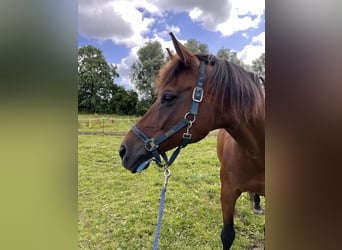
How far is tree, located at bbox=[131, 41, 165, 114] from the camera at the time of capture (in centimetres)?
99

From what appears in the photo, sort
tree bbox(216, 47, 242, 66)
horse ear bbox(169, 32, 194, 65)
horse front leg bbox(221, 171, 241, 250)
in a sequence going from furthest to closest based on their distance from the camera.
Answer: horse front leg bbox(221, 171, 241, 250) < tree bbox(216, 47, 242, 66) < horse ear bbox(169, 32, 194, 65)

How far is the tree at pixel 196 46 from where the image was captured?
96 centimetres

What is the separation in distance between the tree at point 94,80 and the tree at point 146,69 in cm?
9

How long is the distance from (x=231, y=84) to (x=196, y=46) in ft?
0.83

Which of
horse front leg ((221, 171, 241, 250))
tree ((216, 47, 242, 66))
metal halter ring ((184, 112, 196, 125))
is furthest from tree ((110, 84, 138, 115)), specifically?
horse front leg ((221, 171, 241, 250))

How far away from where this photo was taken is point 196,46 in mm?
971

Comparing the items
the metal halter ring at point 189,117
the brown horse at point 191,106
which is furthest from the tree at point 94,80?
the metal halter ring at point 189,117

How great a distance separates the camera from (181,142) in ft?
2.76

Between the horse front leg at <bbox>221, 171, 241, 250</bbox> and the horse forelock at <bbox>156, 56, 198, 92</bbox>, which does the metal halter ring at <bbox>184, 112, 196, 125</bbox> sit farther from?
the horse front leg at <bbox>221, 171, 241, 250</bbox>

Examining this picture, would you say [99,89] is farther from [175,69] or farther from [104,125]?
[175,69]

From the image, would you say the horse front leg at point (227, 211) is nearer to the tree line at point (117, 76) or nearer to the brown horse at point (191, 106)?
the brown horse at point (191, 106)
